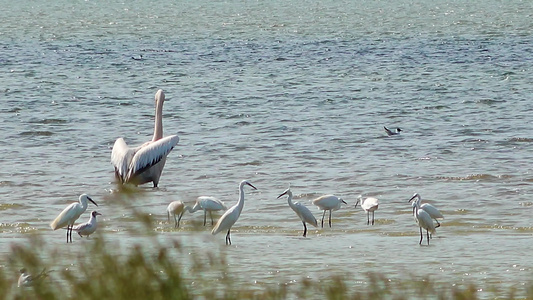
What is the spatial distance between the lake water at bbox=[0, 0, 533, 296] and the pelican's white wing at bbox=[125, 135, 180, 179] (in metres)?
0.44

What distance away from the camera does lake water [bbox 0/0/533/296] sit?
1049cm

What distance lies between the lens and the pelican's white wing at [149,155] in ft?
48.4

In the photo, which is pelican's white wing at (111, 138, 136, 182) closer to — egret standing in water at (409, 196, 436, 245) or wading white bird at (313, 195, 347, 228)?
wading white bird at (313, 195, 347, 228)

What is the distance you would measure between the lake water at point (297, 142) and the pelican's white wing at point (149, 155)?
0.44 meters

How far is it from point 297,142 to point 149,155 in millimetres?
4668

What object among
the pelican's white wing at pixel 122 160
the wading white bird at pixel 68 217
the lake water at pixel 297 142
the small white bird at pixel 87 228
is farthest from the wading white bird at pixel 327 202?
the pelican's white wing at pixel 122 160

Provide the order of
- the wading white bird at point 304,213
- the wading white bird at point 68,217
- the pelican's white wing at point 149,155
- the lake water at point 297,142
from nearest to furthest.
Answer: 1. the lake water at point 297,142
2. the wading white bird at point 68,217
3. the wading white bird at point 304,213
4. the pelican's white wing at point 149,155

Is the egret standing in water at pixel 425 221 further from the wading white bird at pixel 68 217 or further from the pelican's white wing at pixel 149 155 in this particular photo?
the pelican's white wing at pixel 149 155

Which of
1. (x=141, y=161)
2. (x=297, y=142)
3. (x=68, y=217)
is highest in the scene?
(x=68, y=217)

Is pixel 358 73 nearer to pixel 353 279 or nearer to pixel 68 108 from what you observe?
pixel 68 108

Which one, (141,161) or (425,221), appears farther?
(141,161)

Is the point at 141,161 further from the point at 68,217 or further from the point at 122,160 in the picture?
the point at 68,217

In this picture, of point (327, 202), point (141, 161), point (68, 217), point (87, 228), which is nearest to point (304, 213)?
point (327, 202)

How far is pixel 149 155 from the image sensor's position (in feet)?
48.8
